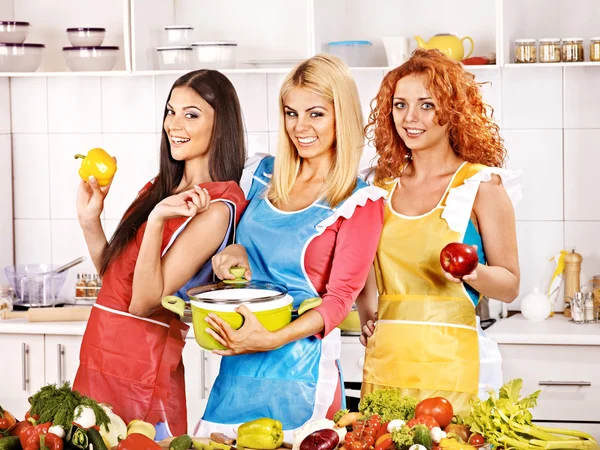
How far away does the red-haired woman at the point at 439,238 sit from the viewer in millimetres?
2061

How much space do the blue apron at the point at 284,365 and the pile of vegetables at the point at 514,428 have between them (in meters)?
0.39

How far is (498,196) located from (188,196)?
697 millimetres

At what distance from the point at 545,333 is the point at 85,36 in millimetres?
1939

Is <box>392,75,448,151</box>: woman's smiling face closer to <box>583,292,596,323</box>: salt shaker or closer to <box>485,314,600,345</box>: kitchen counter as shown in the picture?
<box>485,314,600,345</box>: kitchen counter

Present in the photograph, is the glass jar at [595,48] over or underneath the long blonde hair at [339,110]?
over

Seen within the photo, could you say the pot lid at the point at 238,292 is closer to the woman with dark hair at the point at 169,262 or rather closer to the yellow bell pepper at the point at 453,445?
the woman with dark hair at the point at 169,262

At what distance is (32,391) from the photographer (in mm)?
3271

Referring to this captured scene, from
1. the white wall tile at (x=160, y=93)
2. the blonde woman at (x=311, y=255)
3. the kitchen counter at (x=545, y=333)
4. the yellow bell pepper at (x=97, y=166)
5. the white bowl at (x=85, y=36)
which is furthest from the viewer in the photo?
the white wall tile at (x=160, y=93)

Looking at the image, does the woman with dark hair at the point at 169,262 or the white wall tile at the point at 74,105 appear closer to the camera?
the woman with dark hair at the point at 169,262

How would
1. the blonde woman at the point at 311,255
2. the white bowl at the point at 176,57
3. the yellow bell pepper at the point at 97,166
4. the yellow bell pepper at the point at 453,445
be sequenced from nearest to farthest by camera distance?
the yellow bell pepper at the point at 453,445 → the blonde woman at the point at 311,255 → the yellow bell pepper at the point at 97,166 → the white bowl at the point at 176,57

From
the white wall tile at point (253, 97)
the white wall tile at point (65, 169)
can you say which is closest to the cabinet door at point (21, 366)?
the white wall tile at point (65, 169)

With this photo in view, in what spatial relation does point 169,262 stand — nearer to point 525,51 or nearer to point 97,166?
point 97,166

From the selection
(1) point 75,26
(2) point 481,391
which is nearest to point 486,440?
(2) point 481,391

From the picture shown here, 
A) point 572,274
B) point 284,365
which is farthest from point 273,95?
point 284,365
